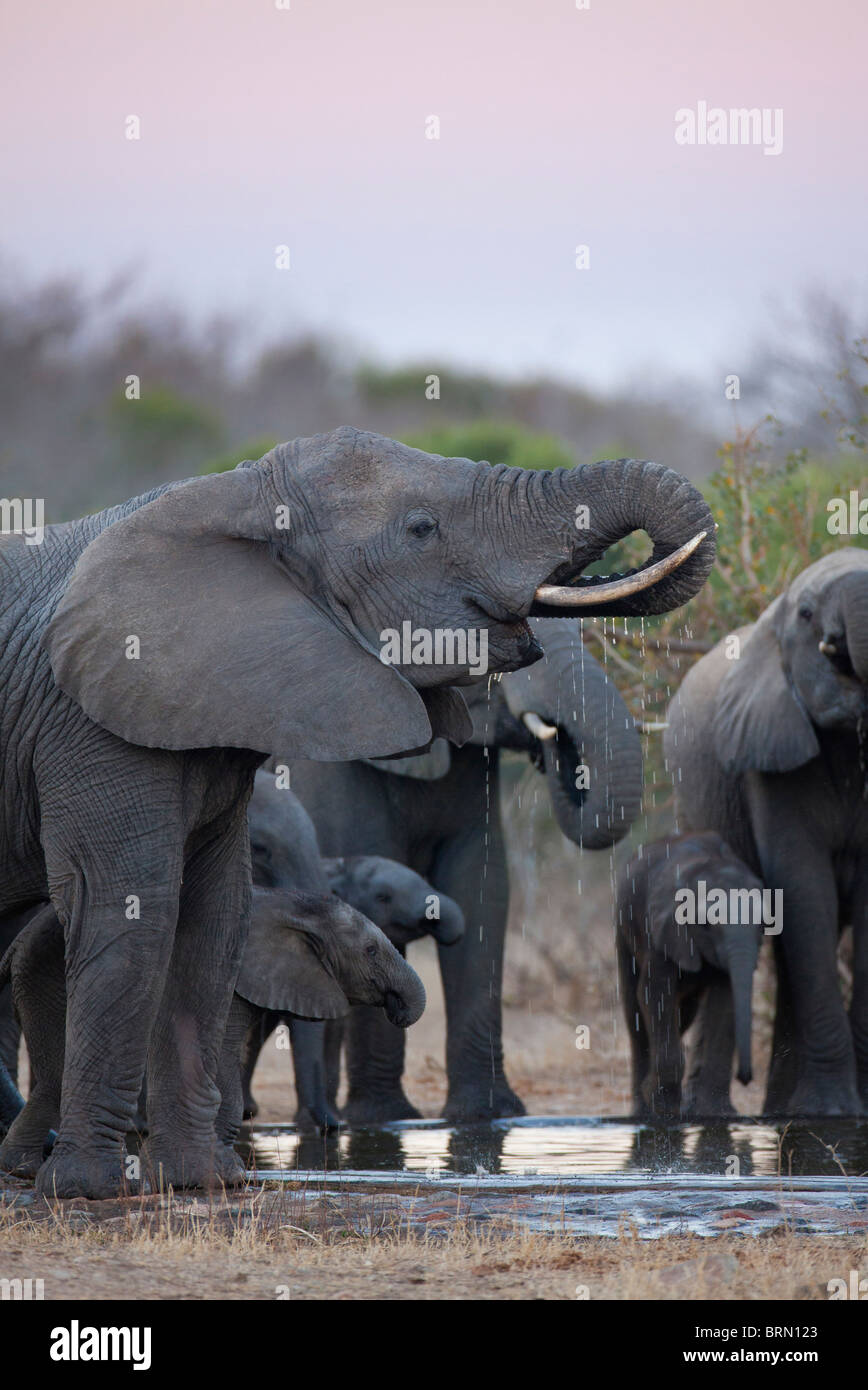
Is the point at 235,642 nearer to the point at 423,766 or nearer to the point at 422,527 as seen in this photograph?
the point at 422,527

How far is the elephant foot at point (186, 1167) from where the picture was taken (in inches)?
272

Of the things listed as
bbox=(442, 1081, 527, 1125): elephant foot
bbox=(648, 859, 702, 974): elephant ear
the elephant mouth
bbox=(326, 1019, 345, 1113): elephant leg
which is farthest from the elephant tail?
bbox=(648, 859, 702, 974): elephant ear

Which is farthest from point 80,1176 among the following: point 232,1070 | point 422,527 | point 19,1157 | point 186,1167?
point 422,527

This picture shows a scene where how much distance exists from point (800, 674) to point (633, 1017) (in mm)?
2100

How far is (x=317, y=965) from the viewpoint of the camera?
8.09 metres

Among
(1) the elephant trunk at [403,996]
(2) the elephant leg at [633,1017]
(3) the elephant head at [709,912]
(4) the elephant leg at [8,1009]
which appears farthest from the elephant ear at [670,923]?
(4) the elephant leg at [8,1009]

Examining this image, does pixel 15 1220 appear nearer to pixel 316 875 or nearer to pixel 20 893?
pixel 20 893

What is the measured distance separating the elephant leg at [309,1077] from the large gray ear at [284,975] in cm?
164

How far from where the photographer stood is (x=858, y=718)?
10188 mm

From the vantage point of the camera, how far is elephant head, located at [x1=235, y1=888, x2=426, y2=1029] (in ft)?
26.4

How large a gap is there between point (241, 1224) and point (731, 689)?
227 inches

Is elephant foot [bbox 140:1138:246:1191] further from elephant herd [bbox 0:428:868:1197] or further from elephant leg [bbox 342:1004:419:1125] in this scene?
elephant leg [bbox 342:1004:419:1125]

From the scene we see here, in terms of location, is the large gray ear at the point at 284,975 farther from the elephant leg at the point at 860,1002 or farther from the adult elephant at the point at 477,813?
the elephant leg at the point at 860,1002
